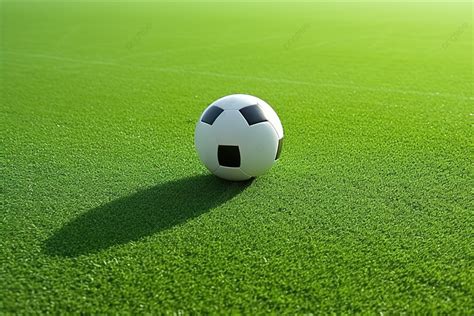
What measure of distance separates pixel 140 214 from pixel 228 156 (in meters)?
0.79

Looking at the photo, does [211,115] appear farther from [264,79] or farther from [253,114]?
[264,79]

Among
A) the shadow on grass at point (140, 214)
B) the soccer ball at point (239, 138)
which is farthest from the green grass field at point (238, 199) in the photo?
the soccer ball at point (239, 138)

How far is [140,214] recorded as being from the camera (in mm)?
3533

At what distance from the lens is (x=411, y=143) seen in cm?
501

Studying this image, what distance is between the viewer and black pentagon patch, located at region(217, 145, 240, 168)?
370cm

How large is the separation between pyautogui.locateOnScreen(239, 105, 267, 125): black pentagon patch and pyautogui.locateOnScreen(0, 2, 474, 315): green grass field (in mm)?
565

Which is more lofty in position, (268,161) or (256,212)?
(268,161)

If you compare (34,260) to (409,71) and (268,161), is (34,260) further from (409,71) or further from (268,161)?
(409,71)

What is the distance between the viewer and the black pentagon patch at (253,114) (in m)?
3.72

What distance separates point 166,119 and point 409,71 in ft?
16.9

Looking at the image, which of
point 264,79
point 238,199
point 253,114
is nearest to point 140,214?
point 238,199

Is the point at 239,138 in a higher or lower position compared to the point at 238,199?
higher

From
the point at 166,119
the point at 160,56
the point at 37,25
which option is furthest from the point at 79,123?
the point at 37,25

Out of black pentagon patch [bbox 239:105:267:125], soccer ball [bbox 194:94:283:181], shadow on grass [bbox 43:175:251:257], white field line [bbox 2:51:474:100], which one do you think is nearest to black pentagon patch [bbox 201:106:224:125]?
soccer ball [bbox 194:94:283:181]
